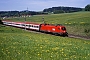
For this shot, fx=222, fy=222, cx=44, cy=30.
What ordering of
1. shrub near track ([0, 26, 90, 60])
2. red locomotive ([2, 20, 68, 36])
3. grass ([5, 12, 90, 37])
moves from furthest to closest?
grass ([5, 12, 90, 37]), red locomotive ([2, 20, 68, 36]), shrub near track ([0, 26, 90, 60])

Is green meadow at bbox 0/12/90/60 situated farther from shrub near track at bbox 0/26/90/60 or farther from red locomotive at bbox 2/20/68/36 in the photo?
red locomotive at bbox 2/20/68/36

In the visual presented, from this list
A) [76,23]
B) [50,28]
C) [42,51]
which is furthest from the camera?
[76,23]

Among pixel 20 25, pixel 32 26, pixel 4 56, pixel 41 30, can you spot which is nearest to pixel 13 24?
pixel 20 25

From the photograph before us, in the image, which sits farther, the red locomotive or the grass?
the grass

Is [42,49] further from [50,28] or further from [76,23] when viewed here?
[76,23]

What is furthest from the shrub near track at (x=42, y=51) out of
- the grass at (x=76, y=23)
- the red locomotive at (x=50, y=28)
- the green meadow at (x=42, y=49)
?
the grass at (x=76, y=23)

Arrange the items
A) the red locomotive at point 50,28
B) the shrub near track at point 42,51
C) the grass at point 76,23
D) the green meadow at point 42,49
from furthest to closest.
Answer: the grass at point 76,23, the red locomotive at point 50,28, the green meadow at point 42,49, the shrub near track at point 42,51

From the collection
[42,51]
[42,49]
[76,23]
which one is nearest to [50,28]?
[76,23]

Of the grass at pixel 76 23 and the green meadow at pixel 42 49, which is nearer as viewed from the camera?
the green meadow at pixel 42 49

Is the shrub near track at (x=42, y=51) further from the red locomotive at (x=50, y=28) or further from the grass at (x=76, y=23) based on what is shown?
the grass at (x=76, y=23)

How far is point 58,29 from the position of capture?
176 ft

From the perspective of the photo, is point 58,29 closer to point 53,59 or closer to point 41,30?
point 41,30

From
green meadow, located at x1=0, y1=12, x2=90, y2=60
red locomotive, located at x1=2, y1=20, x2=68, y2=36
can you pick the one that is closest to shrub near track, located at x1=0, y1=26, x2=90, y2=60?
green meadow, located at x1=0, y1=12, x2=90, y2=60

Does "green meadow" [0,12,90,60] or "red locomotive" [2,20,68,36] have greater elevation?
"green meadow" [0,12,90,60]
